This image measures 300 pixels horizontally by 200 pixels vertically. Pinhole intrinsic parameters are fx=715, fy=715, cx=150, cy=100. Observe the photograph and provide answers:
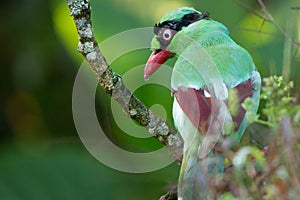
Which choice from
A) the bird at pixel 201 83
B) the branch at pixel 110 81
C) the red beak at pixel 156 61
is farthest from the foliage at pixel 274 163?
the red beak at pixel 156 61

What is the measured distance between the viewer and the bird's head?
196 cm

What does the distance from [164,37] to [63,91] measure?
1.68 metres

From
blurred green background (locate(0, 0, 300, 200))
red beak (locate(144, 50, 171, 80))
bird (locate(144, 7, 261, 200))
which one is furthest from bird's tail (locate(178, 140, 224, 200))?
blurred green background (locate(0, 0, 300, 200))

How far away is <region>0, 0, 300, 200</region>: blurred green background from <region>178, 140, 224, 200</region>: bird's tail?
1.06 metres

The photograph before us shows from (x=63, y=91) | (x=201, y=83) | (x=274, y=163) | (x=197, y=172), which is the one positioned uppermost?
(x=274, y=163)

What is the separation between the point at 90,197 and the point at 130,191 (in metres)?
0.17

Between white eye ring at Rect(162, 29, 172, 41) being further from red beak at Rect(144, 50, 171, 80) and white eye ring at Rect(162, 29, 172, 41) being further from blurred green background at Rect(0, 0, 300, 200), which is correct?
blurred green background at Rect(0, 0, 300, 200)

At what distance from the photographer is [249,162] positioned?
1063 millimetres

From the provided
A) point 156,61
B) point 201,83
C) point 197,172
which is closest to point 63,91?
point 156,61

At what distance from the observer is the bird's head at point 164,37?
6.41 ft

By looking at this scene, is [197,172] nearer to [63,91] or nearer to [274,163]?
[274,163]

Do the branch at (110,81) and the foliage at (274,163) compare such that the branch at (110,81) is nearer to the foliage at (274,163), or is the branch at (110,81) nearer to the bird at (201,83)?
the bird at (201,83)

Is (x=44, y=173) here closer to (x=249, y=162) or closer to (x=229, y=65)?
(x=229, y=65)

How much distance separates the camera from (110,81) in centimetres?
165
